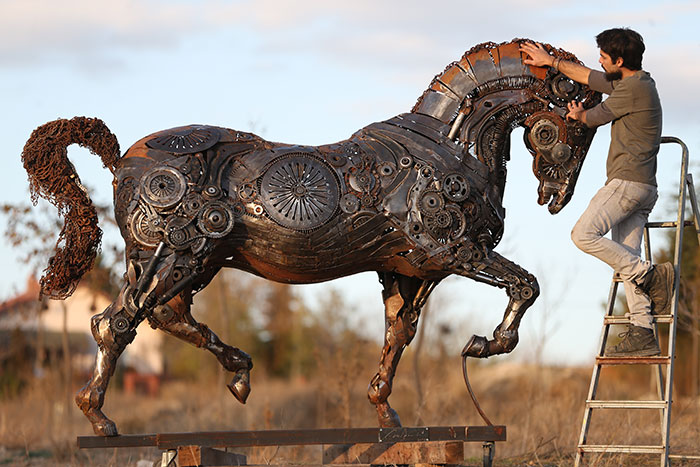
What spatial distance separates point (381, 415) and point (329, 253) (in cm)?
142

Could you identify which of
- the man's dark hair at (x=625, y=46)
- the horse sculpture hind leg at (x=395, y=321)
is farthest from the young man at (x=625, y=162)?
the horse sculpture hind leg at (x=395, y=321)

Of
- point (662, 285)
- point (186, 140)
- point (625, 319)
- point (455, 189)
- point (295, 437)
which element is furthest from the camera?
point (625, 319)

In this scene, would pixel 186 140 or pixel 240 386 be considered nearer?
pixel 186 140

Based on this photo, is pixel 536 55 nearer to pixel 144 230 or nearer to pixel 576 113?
pixel 576 113

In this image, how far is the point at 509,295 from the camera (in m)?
5.86

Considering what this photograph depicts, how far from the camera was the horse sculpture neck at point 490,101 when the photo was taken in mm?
6023

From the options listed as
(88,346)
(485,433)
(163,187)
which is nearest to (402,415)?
(485,433)

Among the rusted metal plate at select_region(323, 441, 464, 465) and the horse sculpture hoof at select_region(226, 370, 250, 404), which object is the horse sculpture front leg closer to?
the rusted metal plate at select_region(323, 441, 464, 465)

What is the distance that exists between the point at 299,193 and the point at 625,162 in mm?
2139

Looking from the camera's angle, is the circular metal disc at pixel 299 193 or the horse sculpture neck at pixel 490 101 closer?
the circular metal disc at pixel 299 193

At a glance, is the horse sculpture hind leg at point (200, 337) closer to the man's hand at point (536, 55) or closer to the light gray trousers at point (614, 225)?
the light gray trousers at point (614, 225)

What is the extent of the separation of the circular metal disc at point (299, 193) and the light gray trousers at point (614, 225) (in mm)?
1643

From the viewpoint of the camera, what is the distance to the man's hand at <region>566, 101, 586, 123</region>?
593cm

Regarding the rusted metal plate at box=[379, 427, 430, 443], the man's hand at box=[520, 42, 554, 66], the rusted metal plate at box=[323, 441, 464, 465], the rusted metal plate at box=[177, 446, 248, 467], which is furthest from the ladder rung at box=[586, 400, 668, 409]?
the rusted metal plate at box=[177, 446, 248, 467]
